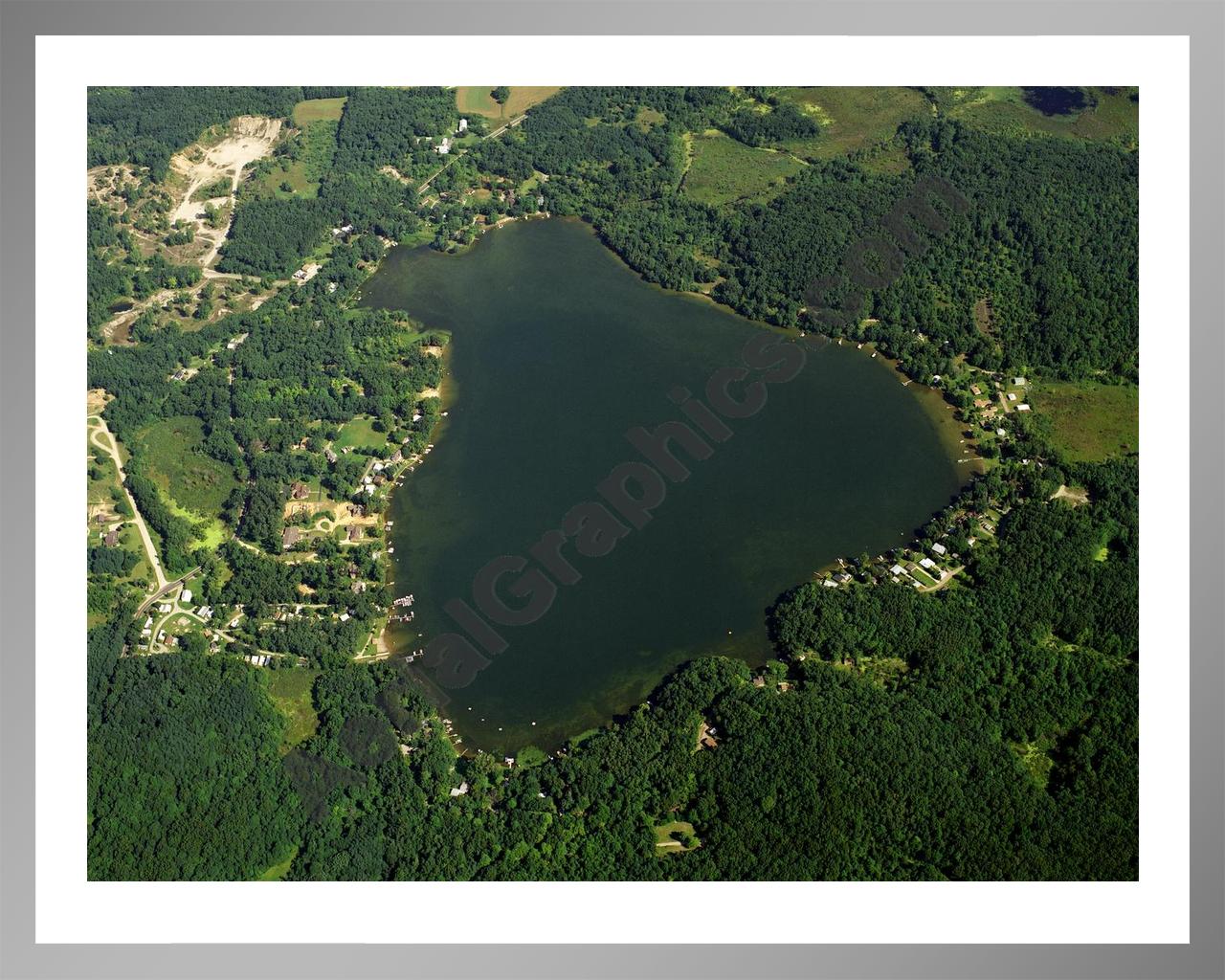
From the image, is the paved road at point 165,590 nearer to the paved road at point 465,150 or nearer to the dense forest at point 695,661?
the dense forest at point 695,661

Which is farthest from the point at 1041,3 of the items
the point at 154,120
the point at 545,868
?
the point at 154,120

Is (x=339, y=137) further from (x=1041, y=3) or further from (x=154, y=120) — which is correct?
(x=1041, y=3)

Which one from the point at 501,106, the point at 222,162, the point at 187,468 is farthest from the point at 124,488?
the point at 501,106

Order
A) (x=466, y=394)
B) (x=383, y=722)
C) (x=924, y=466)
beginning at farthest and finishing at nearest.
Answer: (x=466, y=394) → (x=924, y=466) → (x=383, y=722)

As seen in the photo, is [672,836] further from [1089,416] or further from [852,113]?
[852,113]

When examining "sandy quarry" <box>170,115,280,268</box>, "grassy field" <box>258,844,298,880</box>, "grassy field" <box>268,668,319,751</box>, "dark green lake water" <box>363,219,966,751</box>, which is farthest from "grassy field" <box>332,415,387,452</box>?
"grassy field" <box>258,844,298,880</box>

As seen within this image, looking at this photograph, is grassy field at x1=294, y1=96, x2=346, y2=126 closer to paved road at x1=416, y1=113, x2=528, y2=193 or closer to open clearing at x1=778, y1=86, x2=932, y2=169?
paved road at x1=416, y1=113, x2=528, y2=193

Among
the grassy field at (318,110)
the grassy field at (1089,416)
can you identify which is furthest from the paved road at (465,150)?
the grassy field at (1089,416)
